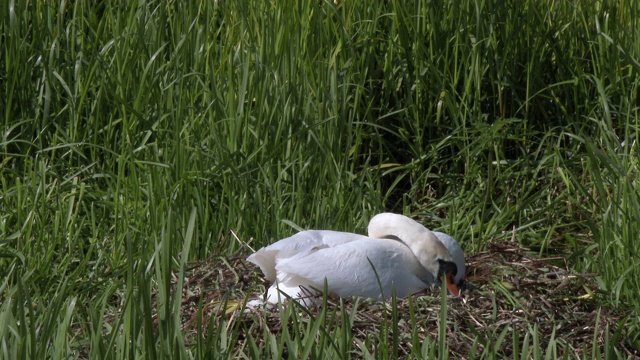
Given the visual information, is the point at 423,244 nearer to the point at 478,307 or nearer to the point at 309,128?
the point at 478,307

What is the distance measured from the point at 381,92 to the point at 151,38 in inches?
39.8

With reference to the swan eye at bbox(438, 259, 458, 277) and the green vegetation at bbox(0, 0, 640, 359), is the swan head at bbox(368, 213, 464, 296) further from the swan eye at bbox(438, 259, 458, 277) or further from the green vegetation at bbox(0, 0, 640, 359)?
the green vegetation at bbox(0, 0, 640, 359)

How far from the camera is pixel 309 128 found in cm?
421

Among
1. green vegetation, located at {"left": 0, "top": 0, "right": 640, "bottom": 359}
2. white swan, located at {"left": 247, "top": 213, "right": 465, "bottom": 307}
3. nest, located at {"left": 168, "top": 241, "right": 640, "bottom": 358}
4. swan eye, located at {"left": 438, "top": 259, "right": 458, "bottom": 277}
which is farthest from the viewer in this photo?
green vegetation, located at {"left": 0, "top": 0, "right": 640, "bottom": 359}

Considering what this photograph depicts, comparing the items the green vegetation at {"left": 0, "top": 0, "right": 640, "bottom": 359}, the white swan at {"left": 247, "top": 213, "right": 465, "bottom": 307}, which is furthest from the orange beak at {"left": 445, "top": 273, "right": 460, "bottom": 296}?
the green vegetation at {"left": 0, "top": 0, "right": 640, "bottom": 359}

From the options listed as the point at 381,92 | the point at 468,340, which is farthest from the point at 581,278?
the point at 381,92

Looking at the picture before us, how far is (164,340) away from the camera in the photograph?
252 cm

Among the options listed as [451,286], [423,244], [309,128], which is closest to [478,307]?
[451,286]

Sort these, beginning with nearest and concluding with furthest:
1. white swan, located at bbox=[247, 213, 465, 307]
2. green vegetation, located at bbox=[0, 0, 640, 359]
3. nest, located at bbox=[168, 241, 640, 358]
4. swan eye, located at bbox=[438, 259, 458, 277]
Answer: nest, located at bbox=[168, 241, 640, 358]
white swan, located at bbox=[247, 213, 465, 307]
swan eye, located at bbox=[438, 259, 458, 277]
green vegetation, located at bbox=[0, 0, 640, 359]

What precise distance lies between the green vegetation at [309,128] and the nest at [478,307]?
0.32 feet

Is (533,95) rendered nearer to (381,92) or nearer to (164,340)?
(381,92)

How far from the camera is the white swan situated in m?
3.50

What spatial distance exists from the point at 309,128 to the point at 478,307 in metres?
1.04

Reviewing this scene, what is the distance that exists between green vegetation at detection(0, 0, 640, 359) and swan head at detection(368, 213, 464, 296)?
0.15 m
